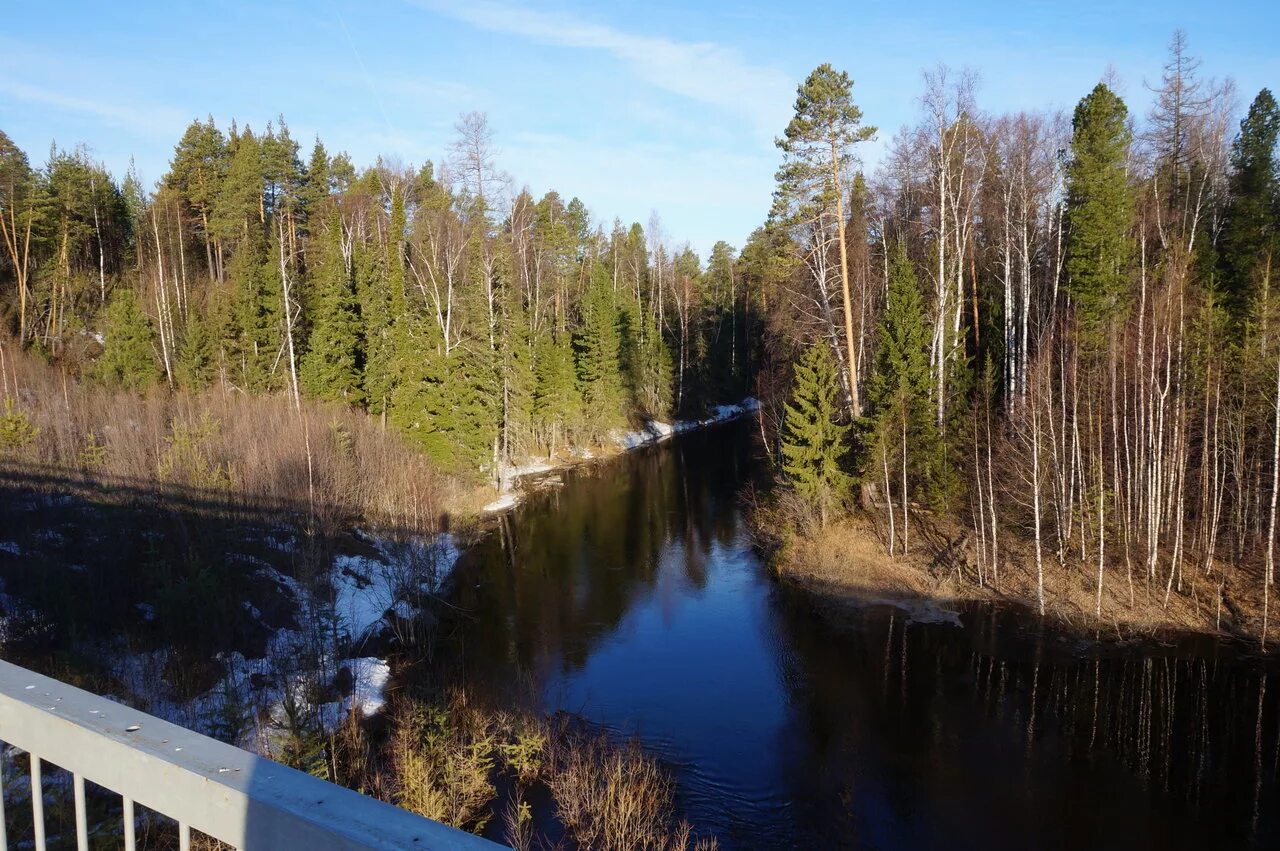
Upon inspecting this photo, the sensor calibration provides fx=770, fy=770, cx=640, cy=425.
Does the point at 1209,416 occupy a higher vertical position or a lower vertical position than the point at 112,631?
higher

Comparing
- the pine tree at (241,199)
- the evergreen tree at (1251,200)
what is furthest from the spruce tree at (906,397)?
the pine tree at (241,199)

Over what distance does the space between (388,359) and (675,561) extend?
16.9m

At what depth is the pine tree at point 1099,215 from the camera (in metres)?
23.8

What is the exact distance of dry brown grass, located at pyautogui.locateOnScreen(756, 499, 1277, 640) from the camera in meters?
18.7

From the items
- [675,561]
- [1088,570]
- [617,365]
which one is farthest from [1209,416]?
[617,365]

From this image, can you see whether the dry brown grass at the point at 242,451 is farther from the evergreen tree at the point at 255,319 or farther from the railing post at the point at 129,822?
the railing post at the point at 129,822

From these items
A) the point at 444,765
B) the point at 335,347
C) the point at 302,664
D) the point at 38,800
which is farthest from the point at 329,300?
the point at 38,800

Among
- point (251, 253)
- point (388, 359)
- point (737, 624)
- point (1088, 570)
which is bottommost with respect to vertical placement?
point (737, 624)

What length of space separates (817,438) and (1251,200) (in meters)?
17.1

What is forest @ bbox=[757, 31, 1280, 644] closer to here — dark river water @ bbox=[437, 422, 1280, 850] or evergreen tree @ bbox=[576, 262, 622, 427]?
dark river water @ bbox=[437, 422, 1280, 850]

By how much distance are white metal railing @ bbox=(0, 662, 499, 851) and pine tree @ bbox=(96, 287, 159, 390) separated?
3775 centimetres

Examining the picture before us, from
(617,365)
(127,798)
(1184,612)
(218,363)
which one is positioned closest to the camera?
(127,798)

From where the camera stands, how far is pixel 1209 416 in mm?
20391

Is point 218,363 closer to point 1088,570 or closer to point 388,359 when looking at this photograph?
point 388,359
